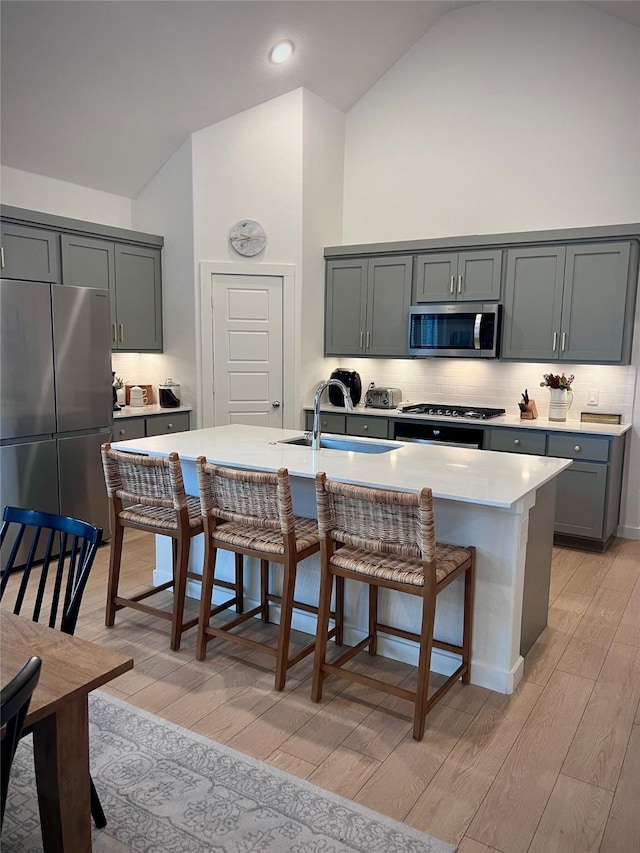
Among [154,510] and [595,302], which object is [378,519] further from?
[595,302]

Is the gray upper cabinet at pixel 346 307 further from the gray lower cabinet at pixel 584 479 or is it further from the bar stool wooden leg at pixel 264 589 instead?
the bar stool wooden leg at pixel 264 589

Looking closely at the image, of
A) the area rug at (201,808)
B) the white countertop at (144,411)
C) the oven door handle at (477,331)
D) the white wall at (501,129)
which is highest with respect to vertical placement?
the white wall at (501,129)

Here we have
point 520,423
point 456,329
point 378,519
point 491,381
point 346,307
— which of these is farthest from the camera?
point 346,307

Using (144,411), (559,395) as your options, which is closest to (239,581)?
(144,411)

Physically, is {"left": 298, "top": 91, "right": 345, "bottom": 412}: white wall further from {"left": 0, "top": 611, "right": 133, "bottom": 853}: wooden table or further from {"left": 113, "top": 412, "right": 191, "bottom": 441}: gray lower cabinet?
{"left": 0, "top": 611, "right": 133, "bottom": 853}: wooden table

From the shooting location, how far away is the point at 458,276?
5.06 meters

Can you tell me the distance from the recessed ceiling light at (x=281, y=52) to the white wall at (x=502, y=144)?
112 cm

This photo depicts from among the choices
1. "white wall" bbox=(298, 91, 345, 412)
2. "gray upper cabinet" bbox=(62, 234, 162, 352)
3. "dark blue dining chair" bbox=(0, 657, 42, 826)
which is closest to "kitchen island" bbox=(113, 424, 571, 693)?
"dark blue dining chair" bbox=(0, 657, 42, 826)

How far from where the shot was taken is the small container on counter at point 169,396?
18.0 feet

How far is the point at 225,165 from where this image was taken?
5.29 meters

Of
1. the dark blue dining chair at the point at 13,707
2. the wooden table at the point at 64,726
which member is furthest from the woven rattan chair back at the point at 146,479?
the dark blue dining chair at the point at 13,707

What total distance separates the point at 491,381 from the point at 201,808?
4.15m

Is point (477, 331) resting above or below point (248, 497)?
above

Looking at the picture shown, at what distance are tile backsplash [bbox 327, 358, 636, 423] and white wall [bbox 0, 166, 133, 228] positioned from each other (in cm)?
244
